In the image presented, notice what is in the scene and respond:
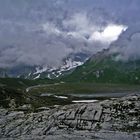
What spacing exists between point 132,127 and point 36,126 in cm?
1407

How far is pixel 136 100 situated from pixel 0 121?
23664mm

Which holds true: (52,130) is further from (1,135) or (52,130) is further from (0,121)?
(0,121)

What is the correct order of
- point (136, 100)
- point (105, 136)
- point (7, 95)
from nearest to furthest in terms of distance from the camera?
point (105, 136), point (136, 100), point (7, 95)

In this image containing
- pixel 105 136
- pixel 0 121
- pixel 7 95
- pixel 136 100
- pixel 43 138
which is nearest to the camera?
pixel 105 136

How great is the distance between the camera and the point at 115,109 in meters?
49.2

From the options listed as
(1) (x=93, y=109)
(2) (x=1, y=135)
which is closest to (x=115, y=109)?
(1) (x=93, y=109)

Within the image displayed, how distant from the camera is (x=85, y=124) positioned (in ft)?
158

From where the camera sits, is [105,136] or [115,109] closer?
[105,136]

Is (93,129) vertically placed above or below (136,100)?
below

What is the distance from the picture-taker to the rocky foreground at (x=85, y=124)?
45531mm

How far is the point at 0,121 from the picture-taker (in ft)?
201

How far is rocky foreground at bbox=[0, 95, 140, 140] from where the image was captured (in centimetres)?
4553

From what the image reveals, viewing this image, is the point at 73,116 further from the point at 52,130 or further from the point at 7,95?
the point at 7,95

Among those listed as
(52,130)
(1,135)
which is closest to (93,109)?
(52,130)
